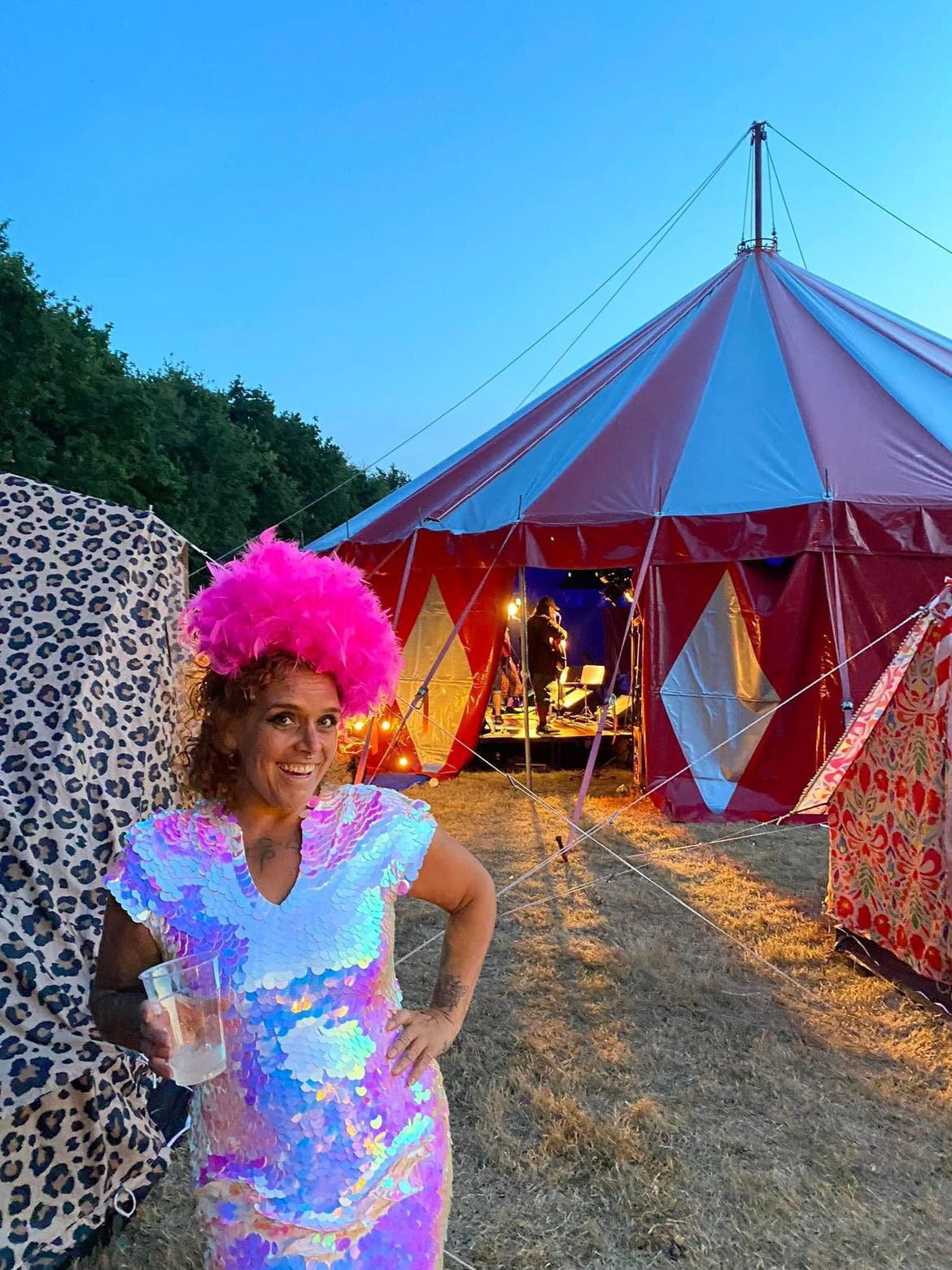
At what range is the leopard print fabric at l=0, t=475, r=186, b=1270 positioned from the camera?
201 cm

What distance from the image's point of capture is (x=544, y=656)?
9078mm

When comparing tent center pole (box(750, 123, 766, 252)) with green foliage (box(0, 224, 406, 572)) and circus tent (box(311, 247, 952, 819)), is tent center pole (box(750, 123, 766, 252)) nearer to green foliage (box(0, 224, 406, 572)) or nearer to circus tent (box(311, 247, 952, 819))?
circus tent (box(311, 247, 952, 819))

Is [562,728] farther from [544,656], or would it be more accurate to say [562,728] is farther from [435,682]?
[435,682]

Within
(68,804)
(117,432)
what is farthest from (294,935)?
Answer: (117,432)

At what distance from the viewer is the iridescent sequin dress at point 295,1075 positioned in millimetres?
1138

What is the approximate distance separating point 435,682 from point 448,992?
267 inches

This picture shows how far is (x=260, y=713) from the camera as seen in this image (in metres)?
1.28

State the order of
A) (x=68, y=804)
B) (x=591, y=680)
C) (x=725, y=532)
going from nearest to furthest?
(x=68, y=804) → (x=725, y=532) → (x=591, y=680)

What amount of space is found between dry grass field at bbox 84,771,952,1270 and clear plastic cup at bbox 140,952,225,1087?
1.49 m

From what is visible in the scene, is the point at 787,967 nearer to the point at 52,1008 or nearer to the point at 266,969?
the point at 52,1008

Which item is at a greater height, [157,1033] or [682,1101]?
[157,1033]

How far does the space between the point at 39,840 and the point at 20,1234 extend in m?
0.90

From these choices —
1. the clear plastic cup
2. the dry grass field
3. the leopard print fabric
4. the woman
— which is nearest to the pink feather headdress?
the woman

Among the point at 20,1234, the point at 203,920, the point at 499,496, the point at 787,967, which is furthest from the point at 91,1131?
the point at 499,496
